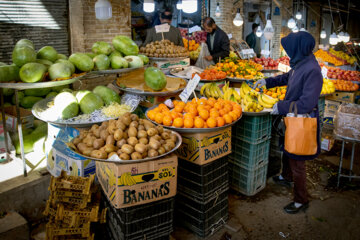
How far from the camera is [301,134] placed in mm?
3418

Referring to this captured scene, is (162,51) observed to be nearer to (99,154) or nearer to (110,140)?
(110,140)

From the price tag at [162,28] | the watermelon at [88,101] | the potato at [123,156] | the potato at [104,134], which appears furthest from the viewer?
the price tag at [162,28]

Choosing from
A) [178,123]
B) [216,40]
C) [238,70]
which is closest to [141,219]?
[178,123]

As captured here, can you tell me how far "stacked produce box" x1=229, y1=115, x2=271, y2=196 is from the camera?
13.0 feet

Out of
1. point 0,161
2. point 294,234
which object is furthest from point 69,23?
point 294,234

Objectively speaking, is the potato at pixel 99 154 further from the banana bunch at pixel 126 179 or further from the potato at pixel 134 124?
the potato at pixel 134 124

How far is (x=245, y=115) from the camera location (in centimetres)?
396

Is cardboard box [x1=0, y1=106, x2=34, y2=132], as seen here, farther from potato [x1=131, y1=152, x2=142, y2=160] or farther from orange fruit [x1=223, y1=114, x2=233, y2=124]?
orange fruit [x1=223, y1=114, x2=233, y2=124]

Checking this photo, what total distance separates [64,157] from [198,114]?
5.18 ft

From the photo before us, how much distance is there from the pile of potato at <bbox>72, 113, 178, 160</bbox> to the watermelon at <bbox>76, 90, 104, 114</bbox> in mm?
694

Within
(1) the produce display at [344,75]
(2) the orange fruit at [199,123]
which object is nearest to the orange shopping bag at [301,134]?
(2) the orange fruit at [199,123]

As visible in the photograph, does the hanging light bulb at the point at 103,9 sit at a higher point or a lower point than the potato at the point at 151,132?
higher

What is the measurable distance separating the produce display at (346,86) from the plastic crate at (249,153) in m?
3.78

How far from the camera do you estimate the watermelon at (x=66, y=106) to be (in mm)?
3340
